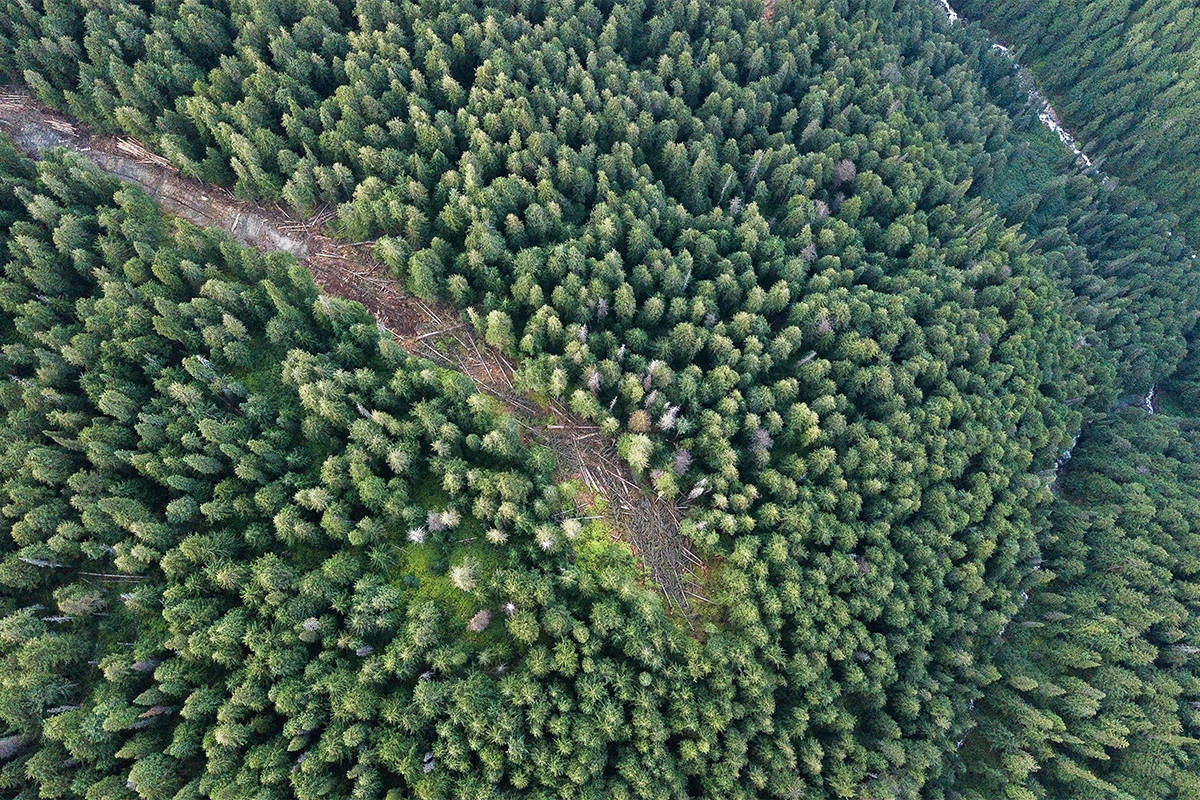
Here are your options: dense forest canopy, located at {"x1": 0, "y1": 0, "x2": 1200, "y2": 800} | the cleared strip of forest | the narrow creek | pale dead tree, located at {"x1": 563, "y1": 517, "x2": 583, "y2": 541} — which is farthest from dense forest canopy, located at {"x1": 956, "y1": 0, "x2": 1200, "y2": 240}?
pale dead tree, located at {"x1": 563, "y1": 517, "x2": 583, "y2": 541}

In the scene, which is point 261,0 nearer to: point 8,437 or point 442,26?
point 442,26

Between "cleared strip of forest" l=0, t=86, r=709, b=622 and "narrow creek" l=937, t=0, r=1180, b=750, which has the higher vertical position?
"narrow creek" l=937, t=0, r=1180, b=750

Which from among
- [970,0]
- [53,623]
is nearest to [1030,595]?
[53,623]

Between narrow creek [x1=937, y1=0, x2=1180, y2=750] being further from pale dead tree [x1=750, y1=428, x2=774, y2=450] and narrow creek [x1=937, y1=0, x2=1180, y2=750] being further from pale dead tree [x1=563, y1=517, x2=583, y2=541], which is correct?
pale dead tree [x1=563, y1=517, x2=583, y2=541]

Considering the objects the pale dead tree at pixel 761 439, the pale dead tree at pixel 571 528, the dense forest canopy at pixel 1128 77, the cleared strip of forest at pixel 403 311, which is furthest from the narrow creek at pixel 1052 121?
the pale dead tree at pixel 571 528

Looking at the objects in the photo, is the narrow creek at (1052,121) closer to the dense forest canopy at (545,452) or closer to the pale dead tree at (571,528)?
the dense forest canopy at (545,452)

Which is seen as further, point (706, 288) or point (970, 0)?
point (970, 0)
